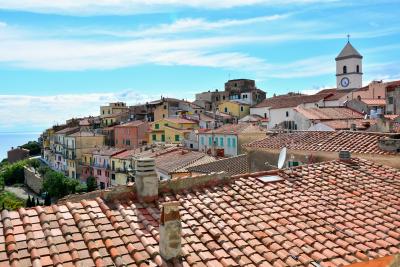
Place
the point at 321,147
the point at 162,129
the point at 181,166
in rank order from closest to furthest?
the point at 321,147 < the point at 181,166 < the point at 162,129

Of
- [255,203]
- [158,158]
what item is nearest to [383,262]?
[255,203]

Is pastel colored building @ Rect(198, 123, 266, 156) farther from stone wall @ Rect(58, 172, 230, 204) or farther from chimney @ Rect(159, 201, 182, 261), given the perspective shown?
chimney @ Rect(159, 201, 182, 261)

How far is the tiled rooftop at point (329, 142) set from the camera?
15979mm

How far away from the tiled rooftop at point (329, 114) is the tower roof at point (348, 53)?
30940 mm

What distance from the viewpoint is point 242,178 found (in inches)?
423

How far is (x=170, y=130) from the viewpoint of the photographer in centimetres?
5875

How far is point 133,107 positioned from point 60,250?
258 feet

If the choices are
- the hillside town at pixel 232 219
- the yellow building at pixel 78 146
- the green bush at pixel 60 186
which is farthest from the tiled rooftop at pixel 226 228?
the yellow building at pixel 78 146

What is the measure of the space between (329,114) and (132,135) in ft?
102

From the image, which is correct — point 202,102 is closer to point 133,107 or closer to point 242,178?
point 133,107

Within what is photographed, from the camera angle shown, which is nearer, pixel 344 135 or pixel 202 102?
pixel 344 135

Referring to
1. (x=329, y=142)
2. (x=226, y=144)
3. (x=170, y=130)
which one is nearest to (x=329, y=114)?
(x=226, y=144)

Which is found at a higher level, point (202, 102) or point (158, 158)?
point (202, 102)

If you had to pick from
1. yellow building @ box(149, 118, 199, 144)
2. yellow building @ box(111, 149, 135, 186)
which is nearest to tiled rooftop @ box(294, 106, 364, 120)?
yellow building @ box(149, 118, 199, 144)
